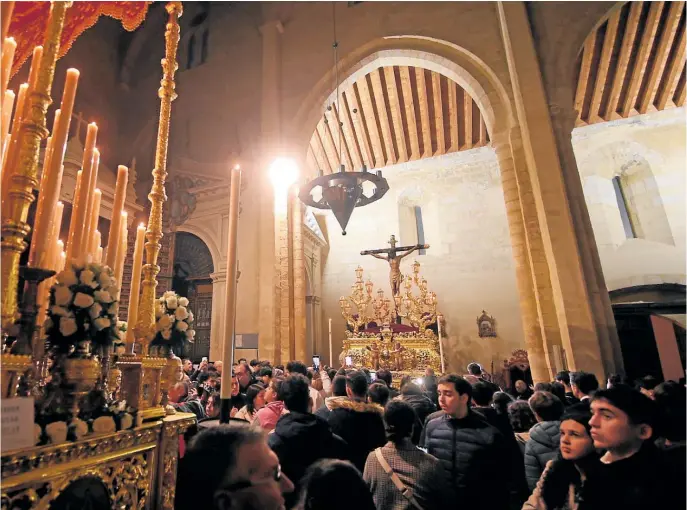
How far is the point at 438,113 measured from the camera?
1105 centimetres

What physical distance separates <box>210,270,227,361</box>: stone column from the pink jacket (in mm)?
6227

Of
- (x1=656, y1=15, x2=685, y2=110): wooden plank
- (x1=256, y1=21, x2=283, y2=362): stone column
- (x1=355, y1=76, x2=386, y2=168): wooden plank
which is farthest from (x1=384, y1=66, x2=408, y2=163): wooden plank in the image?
(x1=656, y1=15, x2=685, y2=110): wooden plank

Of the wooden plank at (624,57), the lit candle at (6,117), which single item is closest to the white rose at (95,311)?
the lit candle at (6,117)

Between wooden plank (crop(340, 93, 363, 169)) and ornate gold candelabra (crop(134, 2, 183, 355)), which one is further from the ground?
wooden plank (crop(340, 93, 363, 169))

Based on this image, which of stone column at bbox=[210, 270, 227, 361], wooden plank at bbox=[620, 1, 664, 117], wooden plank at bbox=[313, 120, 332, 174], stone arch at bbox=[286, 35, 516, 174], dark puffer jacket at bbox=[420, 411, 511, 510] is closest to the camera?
dark puffer jacket at bbox=[420, 411, 511, 510]

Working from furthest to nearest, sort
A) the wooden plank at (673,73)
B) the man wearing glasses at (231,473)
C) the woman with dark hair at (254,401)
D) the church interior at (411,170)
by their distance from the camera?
the wooden plank at (673,73), the church interior at (411,170), the woman with dark hair at (254,401), the man wearing glasses at (231,473)

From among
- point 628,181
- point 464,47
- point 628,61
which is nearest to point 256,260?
point 464,47

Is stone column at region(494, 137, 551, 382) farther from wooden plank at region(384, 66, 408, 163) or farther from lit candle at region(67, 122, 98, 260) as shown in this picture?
lit candle at region(67, 122, 98, 260)

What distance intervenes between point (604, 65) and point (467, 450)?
34.0ft

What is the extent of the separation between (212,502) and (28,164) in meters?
1.05

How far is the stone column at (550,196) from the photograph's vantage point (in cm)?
552

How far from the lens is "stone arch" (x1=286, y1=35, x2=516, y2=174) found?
7.32 m

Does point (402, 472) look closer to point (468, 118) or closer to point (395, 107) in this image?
point (395, 107)

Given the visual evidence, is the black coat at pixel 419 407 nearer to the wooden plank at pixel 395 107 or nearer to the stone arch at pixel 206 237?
the stone arch at pixel 206 237
